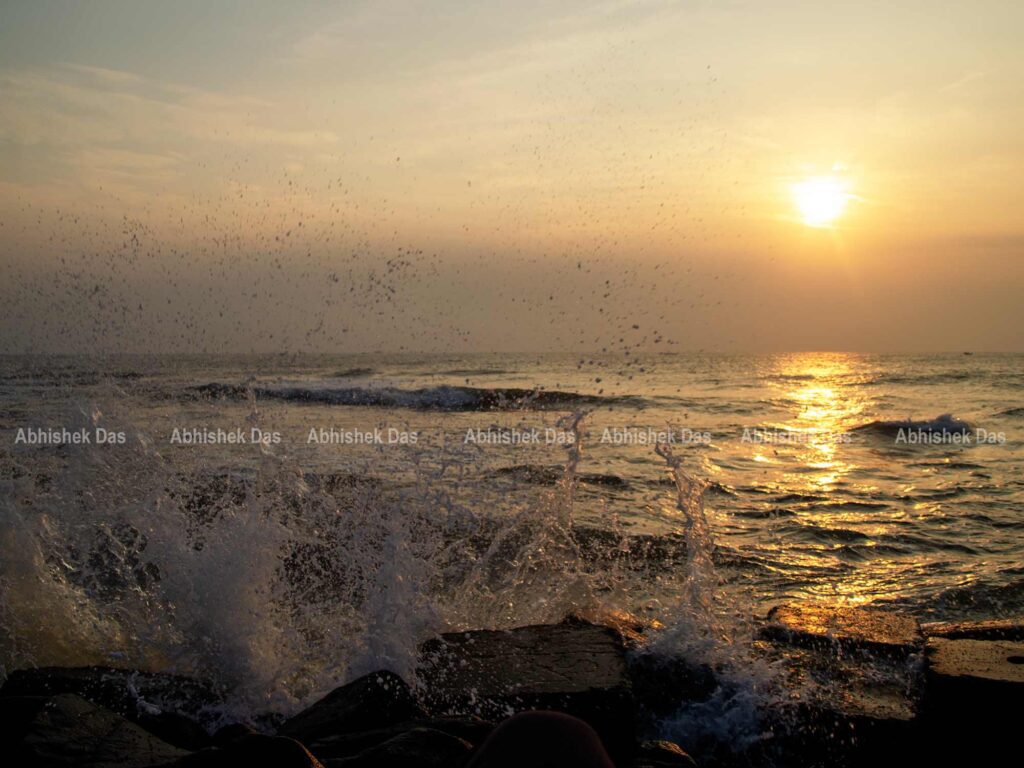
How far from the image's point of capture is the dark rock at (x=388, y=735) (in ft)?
10.0

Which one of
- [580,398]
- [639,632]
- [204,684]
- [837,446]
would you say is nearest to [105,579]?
[204,684]

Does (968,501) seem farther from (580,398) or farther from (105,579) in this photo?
(580,398)

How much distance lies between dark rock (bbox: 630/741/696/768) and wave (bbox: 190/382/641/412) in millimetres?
21812

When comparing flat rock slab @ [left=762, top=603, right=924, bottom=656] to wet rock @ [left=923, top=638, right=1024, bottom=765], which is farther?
flat rock slab @ [left=762, top=603, right=924, bottom=656]

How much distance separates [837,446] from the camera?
14938 mm

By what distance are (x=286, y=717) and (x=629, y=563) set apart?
3559mm

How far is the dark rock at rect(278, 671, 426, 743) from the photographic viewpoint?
132 inches

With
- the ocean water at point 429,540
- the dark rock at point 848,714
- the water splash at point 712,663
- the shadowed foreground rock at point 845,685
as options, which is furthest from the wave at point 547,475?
the dark rock at point 848,714

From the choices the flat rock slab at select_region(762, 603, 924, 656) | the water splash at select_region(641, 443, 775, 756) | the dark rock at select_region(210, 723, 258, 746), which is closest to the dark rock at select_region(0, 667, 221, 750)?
the dark rock at select_region(210, 723, 258, 746)

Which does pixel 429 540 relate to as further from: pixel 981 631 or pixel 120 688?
pixel 981 631

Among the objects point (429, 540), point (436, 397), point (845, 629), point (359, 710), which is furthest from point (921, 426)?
point (359, 710)

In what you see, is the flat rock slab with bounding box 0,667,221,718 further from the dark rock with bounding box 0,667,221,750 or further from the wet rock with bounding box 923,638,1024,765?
the wet rock with bounding box 923,638,1024,765

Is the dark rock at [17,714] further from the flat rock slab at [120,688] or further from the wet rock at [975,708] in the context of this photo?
the wet rock at [975,708]

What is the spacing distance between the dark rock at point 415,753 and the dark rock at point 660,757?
0.63m
